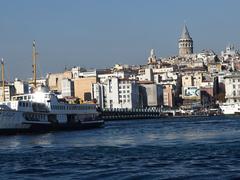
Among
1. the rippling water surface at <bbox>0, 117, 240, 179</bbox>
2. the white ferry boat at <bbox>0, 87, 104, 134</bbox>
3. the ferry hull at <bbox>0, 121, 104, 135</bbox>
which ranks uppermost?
the white ferry boat at <bbox>0, 87, 104, 134</bbox>

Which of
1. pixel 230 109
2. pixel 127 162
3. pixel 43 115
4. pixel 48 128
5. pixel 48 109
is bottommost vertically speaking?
pixel 127 162

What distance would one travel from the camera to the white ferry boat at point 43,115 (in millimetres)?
56375

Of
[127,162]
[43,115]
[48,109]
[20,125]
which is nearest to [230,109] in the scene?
[48,109]

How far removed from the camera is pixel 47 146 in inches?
1522

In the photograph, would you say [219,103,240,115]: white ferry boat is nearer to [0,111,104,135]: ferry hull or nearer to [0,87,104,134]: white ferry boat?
[0,87,104,134]: white ferry boat

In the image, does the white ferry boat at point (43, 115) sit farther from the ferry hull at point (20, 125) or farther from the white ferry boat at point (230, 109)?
the white ferry boat at point (230, 109)

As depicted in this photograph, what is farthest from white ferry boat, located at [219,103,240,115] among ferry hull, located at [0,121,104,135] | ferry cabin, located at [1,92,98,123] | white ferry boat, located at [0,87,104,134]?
ferry cabin, located at [1,92,98,123]

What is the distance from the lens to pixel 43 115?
61.8 m

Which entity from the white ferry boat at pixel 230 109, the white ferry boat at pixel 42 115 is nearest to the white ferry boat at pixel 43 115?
the white ferry boat at pixel 42 115

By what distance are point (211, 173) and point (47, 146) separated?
1734 cm

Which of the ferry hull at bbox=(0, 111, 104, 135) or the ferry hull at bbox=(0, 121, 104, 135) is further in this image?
the ferry hull at bbox=(0, 121, 104, 135)

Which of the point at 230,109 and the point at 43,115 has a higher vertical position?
the point at 230,109

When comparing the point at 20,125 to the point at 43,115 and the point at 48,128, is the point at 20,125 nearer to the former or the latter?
the point at 48,128

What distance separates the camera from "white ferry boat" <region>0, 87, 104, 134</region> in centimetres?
5638
